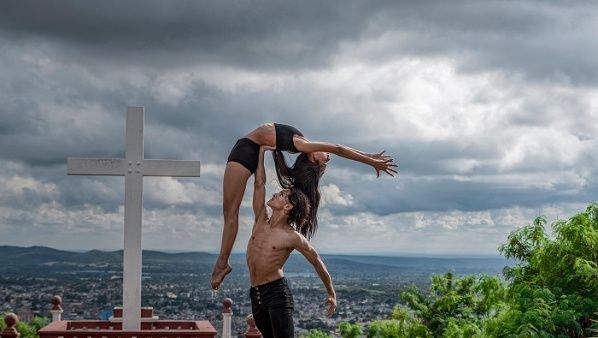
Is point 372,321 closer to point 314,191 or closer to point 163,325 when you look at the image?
point 163,325

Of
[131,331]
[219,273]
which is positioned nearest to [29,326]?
[131,331]

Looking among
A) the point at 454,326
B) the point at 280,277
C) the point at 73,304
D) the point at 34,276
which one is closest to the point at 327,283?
the point at 280,277

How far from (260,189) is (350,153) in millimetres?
631

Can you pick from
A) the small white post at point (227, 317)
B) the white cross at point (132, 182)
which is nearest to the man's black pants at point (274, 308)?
the white cross at point (132, 182)

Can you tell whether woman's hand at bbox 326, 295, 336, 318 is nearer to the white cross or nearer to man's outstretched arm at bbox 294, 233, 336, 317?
man's outstretched arm at bbox 294, 233, 336, 317

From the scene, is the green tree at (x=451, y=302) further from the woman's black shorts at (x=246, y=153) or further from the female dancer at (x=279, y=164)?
the woman's black shorts at (x=246, y=153)

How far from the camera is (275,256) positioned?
19.4 feet

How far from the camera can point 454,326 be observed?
16000mm

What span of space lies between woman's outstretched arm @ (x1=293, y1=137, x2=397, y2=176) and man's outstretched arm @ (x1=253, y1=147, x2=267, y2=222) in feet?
0.86

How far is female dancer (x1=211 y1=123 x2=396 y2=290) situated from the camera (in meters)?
6.01

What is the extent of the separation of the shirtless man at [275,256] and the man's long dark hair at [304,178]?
68 mm

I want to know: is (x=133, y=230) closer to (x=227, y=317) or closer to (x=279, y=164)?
(x=227, y=317)

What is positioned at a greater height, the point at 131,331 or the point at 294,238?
the point at 294,238

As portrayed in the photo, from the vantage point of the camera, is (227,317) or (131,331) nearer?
(131,331)
